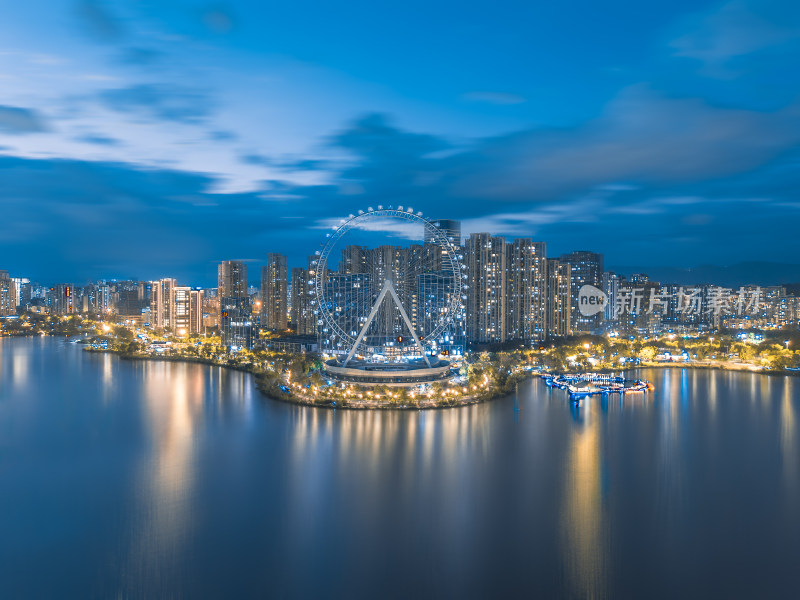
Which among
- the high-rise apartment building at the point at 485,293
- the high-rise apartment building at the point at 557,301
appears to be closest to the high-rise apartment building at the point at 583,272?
the high-rise apartment building at the point at 557,301

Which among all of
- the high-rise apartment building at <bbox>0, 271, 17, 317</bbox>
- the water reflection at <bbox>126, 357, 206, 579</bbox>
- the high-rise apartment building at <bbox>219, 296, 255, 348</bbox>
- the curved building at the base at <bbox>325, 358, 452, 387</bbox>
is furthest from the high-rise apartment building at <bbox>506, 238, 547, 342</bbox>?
the high-rise apartment building at <bbox>0, 271, 17, 317</bbox>

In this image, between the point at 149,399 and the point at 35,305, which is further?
the point at 35,305

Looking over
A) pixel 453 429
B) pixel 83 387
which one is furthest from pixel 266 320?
pixel 453 429

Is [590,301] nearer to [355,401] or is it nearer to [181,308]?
[355,401]

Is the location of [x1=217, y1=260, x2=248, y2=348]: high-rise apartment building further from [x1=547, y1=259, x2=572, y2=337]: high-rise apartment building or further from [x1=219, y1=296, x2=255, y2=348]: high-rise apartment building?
[x1=547, y1=259, x2=572, y2=337]: high-rise apartment building

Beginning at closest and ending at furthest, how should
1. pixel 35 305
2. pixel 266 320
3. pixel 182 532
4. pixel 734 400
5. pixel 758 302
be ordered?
pixel 182 532 < pixel 734 400 < pixel 266 320 < pixel 758 302 < pixel 35 305

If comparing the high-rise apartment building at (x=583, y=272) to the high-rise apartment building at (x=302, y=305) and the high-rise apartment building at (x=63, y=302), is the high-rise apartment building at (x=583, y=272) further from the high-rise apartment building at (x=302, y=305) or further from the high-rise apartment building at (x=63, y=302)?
the high-rise apartment building at (x=63, y=302)

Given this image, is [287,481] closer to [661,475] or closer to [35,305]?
[661,475]
